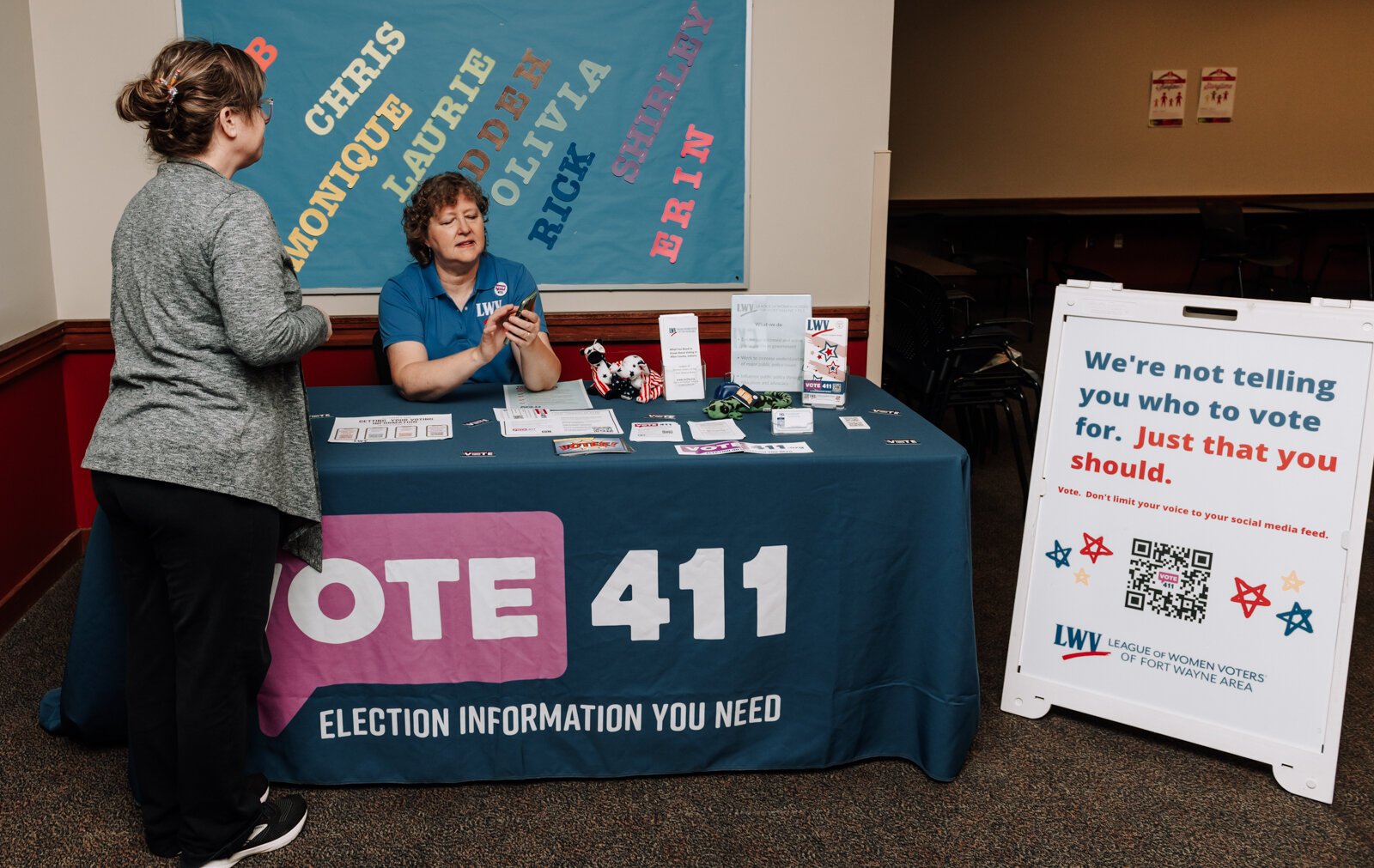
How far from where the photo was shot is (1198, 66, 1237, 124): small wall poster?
8.67m

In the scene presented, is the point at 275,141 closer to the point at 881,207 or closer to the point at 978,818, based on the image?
the point at 881,207

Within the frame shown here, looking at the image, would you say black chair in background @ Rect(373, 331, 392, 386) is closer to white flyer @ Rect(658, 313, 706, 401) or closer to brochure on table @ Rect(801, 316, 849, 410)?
white flyer @ Rect(658, 313, 706, 401)

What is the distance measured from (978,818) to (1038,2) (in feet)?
25.3

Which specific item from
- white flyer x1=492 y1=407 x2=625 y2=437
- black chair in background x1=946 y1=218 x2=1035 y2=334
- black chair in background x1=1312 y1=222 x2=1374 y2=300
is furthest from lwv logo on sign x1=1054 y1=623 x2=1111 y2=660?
black chair in background x1=1312 y1=222 x2=1374 y2=300

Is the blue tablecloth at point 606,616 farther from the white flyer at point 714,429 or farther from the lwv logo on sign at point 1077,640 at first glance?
the lwv logo on sign at point 1077,640

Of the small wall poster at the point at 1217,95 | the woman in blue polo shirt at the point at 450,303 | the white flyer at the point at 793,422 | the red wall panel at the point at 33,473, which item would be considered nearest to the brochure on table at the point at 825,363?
the white flyer at the point at 793,422

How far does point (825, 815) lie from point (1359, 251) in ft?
29.2

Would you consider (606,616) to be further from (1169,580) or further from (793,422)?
(1169,580)

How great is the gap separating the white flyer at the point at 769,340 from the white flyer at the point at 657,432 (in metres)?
0.31

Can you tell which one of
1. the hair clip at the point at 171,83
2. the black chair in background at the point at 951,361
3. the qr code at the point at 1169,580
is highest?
the hair clip at the point at 171,83

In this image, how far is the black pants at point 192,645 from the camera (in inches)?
68.6

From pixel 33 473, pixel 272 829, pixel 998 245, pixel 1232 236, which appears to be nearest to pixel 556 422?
pixel 272 829

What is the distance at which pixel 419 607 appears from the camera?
2.13m

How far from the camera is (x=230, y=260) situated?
166 cm
